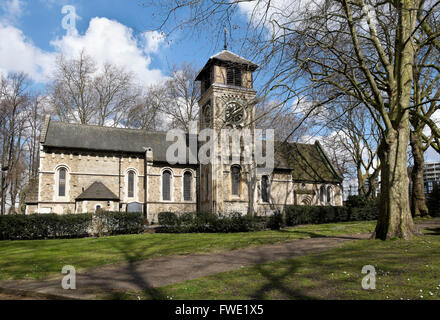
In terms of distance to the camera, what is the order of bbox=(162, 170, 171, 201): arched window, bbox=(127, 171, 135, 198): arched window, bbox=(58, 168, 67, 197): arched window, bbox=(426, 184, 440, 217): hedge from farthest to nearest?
bbox=(162, 170, 171, 201): arched window → bbox=(127, 171, 135, 198): arched window → bbox=(58, 168, 67, 197): arched window → bbox=(426, 184, 440, 217): hedge

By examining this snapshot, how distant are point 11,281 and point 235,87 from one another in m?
26.1

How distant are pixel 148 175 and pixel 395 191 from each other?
23383mm

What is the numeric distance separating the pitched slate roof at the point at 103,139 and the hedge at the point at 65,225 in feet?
36.3

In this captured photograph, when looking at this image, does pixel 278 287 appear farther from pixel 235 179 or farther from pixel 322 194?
pixel 322 194

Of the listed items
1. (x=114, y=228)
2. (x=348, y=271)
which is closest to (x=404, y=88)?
(x=348, y=271)

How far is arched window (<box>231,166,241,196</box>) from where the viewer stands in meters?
30.7

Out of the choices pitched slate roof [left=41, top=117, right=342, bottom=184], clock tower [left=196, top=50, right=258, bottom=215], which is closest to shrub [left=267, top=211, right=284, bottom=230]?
pitched slate roof [left=41, top=117, right=342, bottom=184]

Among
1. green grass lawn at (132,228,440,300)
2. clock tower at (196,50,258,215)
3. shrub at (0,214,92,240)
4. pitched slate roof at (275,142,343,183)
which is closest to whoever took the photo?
green grass lawn at (132,228,440,300)

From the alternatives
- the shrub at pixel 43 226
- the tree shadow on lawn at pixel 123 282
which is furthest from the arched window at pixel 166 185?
the tree shadow on lawn at pixel 123 282

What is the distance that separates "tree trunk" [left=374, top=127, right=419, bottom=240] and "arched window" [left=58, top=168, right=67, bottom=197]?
2535cm

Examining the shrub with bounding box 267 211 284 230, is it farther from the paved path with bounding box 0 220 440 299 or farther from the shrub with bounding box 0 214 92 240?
the shrub with bounding box 0 214 92 240

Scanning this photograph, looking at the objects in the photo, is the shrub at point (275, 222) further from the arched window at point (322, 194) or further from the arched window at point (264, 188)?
the arched window at point (322, 194)

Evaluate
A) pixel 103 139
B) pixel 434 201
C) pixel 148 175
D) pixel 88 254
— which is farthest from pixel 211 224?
pixel 434 201
